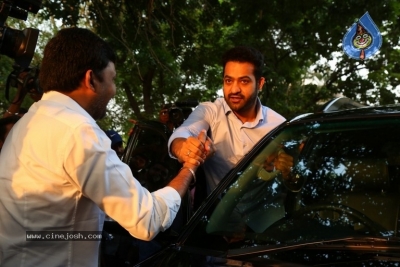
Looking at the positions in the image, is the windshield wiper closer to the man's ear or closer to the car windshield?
the car windshield

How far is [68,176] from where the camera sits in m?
1.67

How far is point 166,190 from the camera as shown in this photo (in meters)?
1.83

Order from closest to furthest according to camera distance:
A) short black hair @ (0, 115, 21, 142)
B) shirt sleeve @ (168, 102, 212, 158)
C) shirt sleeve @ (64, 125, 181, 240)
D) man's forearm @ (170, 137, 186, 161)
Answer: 1. shirt sleeve @ (64, 125, 181, 240)
2. man's forearm @ (170, 137, 186, 161)
3. shirt sleeve @ (168, 102, 212, 158)
4. short black hair @ (0, 115, 21, 142)

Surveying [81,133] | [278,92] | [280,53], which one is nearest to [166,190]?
[81,133]

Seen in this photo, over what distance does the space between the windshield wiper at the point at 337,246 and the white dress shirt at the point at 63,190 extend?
1.48 ft

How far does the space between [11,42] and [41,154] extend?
5.42ft

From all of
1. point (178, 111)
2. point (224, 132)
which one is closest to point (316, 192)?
point (224, 132)

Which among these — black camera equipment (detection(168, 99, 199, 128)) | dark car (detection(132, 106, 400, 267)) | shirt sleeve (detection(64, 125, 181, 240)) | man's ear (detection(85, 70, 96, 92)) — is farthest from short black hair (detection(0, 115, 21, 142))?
shirt sleeve (detection(64, 125, 181, 240))

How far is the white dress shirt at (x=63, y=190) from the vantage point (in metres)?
1.65

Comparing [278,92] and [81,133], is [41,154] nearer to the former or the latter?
[81,133]

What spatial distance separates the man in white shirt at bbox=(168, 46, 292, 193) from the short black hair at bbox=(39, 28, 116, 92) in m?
1.30

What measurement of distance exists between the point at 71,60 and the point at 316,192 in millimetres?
1313

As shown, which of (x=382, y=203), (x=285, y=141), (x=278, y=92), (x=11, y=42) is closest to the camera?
(x=382, y=203)

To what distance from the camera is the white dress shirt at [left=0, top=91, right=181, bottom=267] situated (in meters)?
1.65
